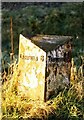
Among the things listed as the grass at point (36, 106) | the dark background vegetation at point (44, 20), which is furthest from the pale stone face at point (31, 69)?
the dark background vegetation at point (44, 20)

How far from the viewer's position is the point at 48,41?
4289mm

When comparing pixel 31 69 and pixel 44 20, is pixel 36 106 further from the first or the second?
pixel 44 20

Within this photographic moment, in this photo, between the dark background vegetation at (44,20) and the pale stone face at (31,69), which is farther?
the dark background vegetation at (44,20)

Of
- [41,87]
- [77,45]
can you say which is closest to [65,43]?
[41,87]

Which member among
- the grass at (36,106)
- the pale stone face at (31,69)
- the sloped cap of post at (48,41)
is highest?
the sloped cap of post at (48,41)

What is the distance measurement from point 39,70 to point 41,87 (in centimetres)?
17

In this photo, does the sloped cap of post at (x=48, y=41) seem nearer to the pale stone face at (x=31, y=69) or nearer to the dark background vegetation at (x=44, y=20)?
the pale stone face at (x=31, y=69)

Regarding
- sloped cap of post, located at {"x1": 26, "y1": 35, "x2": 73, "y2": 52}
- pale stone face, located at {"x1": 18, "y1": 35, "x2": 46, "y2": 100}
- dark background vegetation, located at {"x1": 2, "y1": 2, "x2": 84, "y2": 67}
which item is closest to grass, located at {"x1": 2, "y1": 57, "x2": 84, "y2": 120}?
pale stone face, located at {"x1": 18, "y1": 35, "x2": 46, "y2": 100}

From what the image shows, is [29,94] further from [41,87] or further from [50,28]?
[50,28]

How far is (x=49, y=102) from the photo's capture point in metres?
4.25

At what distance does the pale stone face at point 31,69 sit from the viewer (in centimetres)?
418

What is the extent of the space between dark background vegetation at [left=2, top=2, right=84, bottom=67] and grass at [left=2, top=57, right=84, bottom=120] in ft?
7.16

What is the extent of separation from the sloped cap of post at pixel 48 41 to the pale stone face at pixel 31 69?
66 mm

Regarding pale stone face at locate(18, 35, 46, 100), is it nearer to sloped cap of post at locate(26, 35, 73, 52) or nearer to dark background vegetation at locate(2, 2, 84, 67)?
sloped cap of post at locate(26, 35, 73, 52)
